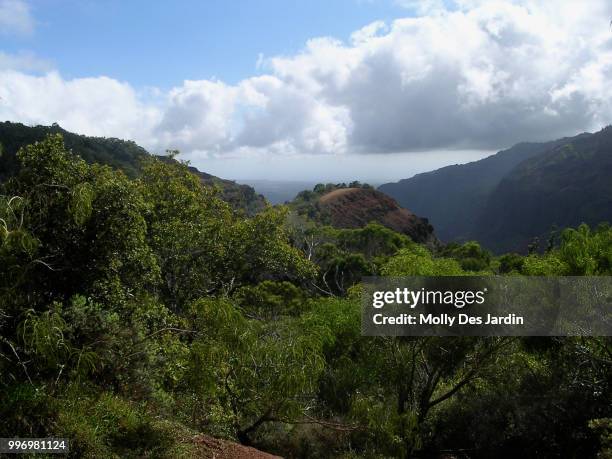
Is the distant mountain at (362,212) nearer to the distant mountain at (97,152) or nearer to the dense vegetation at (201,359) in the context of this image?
the distant mountain at (97,152)

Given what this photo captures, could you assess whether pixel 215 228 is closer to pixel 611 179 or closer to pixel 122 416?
pixel 122 416

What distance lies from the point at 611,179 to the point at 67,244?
18016cm

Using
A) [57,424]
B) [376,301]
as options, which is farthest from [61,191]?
[376,301]

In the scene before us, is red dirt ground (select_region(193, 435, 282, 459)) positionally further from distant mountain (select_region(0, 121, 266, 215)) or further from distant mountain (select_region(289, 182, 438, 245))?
distant mountain (select_region(289, 182, 438, 245))

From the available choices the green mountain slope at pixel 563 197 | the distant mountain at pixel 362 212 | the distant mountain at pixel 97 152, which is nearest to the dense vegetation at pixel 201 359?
the distant mountain at pixel 97 152

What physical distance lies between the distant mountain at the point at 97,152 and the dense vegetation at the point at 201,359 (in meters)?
9.11

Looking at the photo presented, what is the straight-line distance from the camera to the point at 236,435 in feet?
30.1

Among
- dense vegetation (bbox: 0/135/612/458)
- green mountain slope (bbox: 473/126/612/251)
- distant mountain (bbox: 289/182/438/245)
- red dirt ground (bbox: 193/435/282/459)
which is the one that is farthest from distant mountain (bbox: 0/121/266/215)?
green mountain slope (bbox: 473/126/612/251)

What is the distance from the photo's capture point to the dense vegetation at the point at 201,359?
6.03m

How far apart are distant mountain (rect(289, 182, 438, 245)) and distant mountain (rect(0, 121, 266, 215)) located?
993 cm

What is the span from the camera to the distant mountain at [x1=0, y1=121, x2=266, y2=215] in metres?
36.7

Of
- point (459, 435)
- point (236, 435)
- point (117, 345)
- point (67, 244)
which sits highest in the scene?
point (67, 244)

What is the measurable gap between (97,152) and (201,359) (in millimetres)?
59874

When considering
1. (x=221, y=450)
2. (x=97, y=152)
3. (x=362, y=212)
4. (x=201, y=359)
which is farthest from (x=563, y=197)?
(x=221, y=450)
